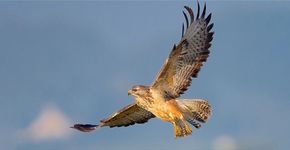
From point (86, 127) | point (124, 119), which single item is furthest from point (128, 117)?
point (86, 127)

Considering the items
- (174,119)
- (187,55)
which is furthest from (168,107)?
(187,55)

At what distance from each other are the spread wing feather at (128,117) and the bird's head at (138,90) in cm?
168

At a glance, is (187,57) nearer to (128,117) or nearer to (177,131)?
(177,131)

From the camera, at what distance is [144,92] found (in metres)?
14.7

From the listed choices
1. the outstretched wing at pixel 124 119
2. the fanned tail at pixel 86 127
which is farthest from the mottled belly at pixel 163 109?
the fanned tail at pixel 86 127

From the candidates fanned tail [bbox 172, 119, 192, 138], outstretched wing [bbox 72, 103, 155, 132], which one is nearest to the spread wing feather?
outstretched wing [bbox 72, 103, 155, 132]

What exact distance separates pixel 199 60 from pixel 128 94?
65.5 inches

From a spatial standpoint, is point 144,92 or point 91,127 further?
point 91,127

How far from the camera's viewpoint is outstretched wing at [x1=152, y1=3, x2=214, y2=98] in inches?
585

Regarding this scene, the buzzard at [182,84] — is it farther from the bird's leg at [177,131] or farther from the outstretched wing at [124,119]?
the outstretched wing at [124,119]

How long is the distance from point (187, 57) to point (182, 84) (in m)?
0.58

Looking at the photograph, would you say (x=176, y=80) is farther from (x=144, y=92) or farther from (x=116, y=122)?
(x=116, y=122)

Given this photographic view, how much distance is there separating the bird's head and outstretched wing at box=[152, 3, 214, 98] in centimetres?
19

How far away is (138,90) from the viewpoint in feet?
48.3
